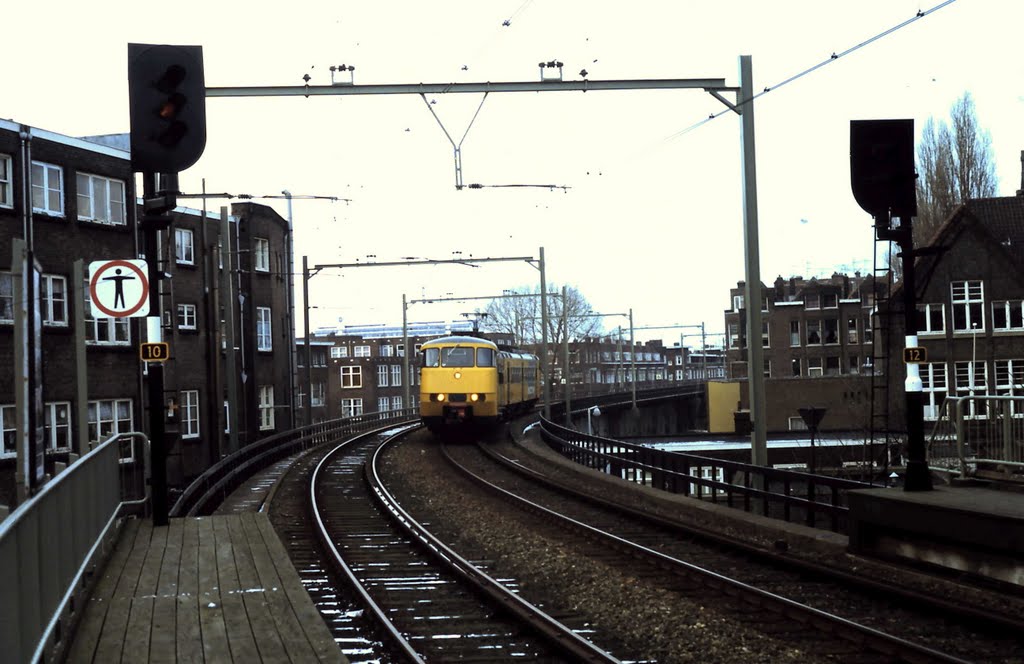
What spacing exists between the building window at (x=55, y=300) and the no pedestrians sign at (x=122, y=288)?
1875 cm

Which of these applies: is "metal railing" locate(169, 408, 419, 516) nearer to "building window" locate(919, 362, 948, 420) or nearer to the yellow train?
the yellow train

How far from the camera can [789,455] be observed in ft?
125

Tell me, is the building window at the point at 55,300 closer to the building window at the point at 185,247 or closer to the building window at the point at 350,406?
the building window at the point at 185,247

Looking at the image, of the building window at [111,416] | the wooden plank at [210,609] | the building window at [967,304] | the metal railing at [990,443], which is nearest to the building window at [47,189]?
the building window at [111,416]

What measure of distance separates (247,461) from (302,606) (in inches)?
738

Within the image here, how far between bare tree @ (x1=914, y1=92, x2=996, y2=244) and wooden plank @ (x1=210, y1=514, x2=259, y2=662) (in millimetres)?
39000

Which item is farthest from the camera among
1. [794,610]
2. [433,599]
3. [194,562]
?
[433,599]

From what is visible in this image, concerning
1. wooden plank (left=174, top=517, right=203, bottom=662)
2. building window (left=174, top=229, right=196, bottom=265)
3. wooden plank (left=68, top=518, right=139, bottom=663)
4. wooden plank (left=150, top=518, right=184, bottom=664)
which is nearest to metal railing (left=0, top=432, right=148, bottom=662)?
wooden plank (left=68, top=518, right=139, bottom=663)

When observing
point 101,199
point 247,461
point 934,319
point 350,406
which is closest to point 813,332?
point 934,319

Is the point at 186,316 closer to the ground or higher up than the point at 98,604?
higher up

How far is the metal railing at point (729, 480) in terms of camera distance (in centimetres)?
1328

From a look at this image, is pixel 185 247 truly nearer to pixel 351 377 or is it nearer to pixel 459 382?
pixel 459 382

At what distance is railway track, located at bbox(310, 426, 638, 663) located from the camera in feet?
27.7

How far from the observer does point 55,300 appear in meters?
29.3
